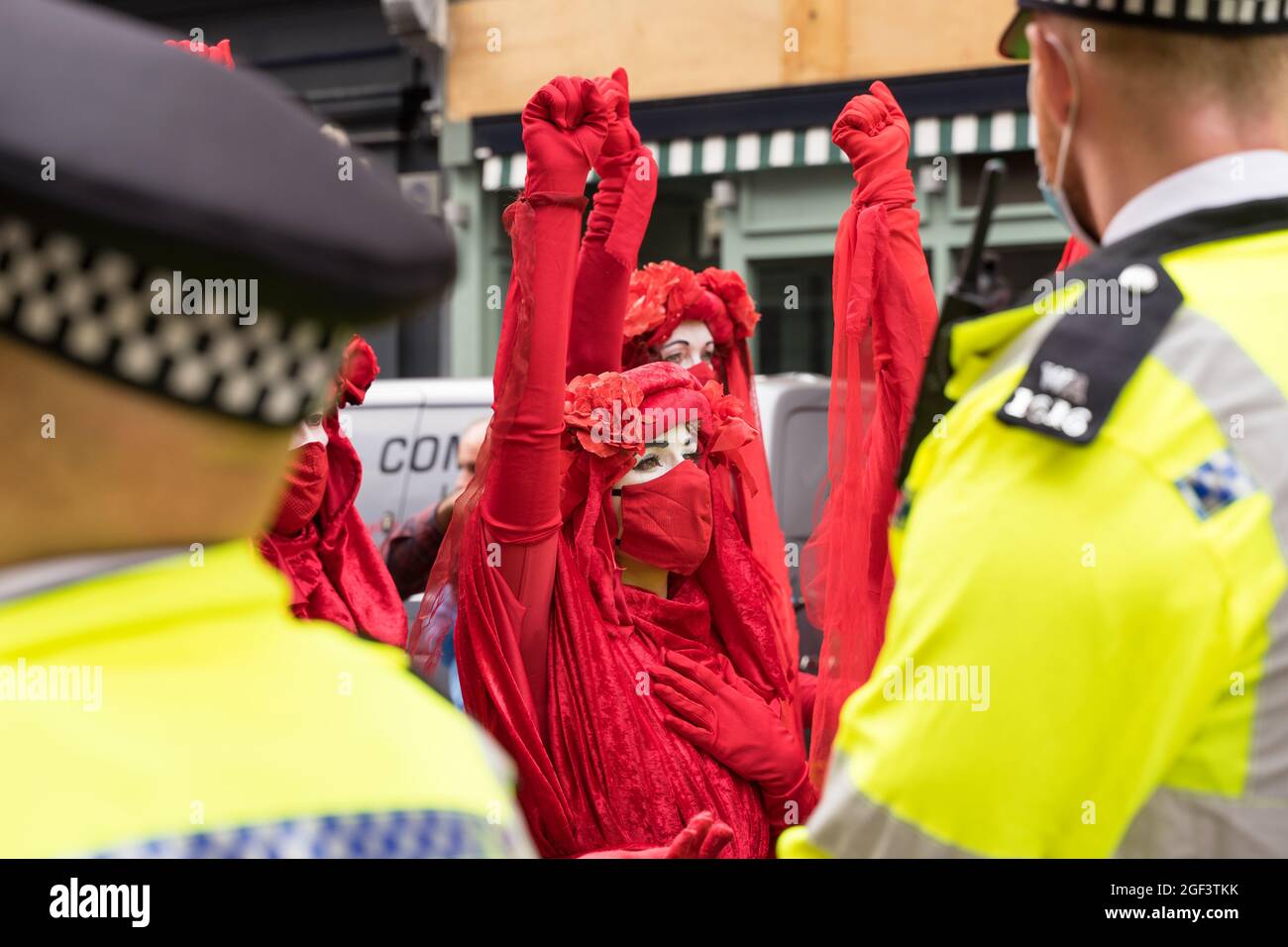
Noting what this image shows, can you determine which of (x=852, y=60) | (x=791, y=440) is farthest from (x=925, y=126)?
(x=791, y=440)

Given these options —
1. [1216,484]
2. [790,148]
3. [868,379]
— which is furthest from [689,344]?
[790,148]

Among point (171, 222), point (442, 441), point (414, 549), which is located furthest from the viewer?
point (442, 441)

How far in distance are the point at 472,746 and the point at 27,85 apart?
1.58 ft

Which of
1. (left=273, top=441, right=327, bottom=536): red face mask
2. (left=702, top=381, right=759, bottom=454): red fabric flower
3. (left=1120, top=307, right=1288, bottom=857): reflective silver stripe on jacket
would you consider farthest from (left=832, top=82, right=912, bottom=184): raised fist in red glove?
(left=1120, top=307, right=1288, bottom=857): reflective silver stripe on jacket

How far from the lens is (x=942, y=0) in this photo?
30.2ft

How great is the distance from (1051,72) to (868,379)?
2.03 meters

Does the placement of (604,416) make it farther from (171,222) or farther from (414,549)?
(171,222)

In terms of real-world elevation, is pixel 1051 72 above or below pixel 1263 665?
above

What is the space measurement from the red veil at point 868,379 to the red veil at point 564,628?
308 millimetres

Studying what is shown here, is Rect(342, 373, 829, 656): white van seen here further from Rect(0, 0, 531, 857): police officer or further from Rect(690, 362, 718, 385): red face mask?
Rect(0, 0, 531, 857): police officer

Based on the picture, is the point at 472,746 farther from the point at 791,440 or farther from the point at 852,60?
the point at 852,60

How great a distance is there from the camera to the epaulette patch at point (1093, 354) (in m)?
1.17

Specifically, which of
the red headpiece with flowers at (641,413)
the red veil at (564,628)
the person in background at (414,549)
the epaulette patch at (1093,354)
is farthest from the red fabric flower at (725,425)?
the epaulette patch at (1093,354)

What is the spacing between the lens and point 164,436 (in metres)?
0.87
